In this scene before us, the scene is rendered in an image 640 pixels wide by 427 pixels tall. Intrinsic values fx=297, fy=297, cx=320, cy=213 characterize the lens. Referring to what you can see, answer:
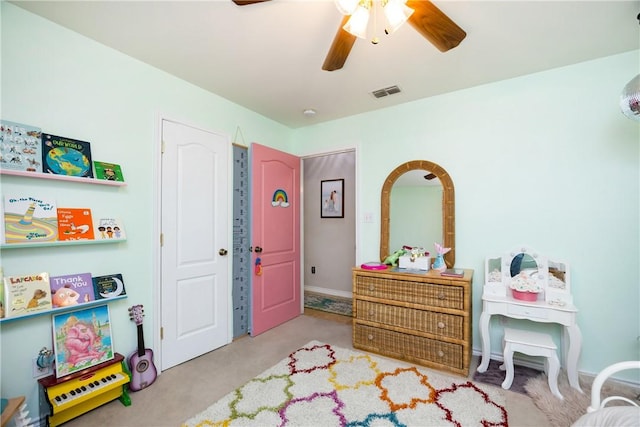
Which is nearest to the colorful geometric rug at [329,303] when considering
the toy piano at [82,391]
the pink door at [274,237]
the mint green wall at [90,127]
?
the pink door at [274,237]

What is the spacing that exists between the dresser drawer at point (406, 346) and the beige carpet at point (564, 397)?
486 mm

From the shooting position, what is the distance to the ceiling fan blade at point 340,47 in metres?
1.56

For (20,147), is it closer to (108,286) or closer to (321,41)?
(108,286)

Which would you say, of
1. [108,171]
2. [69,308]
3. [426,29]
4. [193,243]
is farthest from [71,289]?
[426,29]

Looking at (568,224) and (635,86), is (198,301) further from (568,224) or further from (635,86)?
(635,86)

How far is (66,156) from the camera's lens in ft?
6.22

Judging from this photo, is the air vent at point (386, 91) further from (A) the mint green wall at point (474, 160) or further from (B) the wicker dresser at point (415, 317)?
(B) the wicker dresser at point (415, 317)

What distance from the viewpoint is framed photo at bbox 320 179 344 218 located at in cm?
470

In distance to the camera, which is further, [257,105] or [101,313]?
[257,105]

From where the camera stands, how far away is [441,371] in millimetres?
2385

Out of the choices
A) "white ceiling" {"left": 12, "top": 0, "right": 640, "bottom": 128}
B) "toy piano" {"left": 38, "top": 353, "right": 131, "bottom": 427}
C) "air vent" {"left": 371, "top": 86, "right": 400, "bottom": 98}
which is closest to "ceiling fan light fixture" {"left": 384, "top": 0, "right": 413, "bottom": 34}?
"white ceiling" {"left": 12, "top": 0, "right": 640, "bottom": 128}

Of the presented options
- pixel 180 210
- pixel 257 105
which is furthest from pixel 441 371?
pixel 257 105

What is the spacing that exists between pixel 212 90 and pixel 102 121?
101 cm

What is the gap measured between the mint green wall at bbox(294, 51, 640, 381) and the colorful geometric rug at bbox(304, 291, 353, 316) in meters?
1.72
